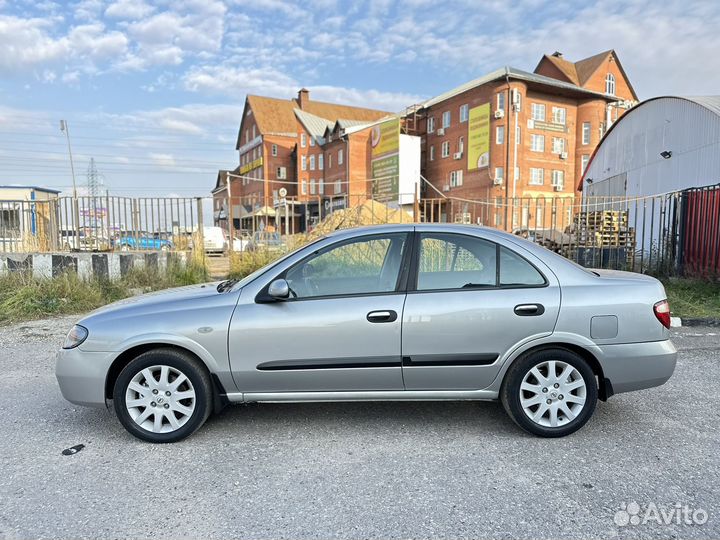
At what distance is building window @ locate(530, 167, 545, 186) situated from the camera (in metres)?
38.7

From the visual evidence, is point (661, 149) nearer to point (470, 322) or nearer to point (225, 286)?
point (470, 322)

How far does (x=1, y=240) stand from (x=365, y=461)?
11428 mm

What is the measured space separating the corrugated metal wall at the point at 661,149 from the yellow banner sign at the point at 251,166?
48559mm

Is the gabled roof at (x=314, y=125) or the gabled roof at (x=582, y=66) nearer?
the gabled roof at (x=582, y=66)

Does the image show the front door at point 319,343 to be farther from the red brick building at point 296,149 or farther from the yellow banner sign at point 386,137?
the red brick building at point 296,149

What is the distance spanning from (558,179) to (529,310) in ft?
133

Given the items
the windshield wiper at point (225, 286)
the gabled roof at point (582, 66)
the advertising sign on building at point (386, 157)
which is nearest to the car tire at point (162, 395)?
the windshield wiper at point (225, 286)

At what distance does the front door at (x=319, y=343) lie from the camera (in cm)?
343

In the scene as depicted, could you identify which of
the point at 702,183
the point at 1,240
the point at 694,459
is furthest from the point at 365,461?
the point at 702,183

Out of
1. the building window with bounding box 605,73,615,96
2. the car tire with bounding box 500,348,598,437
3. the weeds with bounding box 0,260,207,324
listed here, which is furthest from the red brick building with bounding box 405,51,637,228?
the car tire with bounding box 500,348,598,437

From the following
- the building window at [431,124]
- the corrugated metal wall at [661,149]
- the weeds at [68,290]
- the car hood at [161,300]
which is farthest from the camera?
the building window at [431,124]

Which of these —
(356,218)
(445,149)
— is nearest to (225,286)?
(356,218)

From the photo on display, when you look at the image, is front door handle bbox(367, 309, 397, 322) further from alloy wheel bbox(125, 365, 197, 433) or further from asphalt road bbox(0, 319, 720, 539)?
alloy wheel bbox(125, 365, 197, 433)

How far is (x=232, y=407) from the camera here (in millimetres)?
4227
